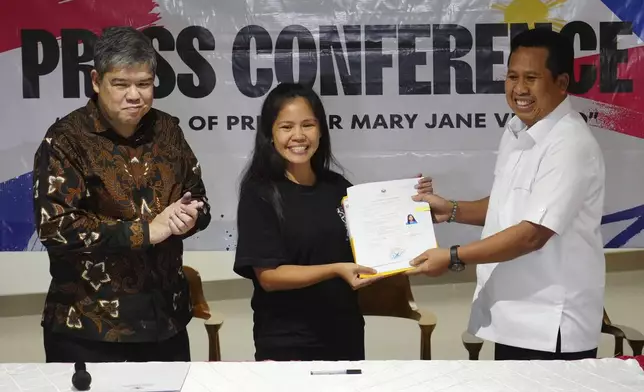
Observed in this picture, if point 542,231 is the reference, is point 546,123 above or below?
above

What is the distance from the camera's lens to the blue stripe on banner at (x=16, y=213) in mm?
3811

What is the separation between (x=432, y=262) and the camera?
2936 millimetres

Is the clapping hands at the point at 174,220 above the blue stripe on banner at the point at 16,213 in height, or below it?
above

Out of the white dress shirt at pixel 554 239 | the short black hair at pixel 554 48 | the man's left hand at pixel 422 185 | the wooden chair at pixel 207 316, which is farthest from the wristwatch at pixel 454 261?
the wooden chair at pixel 207 316

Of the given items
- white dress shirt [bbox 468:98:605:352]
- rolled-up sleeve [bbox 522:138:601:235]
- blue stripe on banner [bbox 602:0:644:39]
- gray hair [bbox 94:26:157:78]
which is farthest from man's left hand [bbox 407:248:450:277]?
blue stripe on banner [bbox 602:0:644:39]

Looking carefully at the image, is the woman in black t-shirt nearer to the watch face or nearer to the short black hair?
the watch face

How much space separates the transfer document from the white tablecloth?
23.9 inches

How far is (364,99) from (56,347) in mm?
1816

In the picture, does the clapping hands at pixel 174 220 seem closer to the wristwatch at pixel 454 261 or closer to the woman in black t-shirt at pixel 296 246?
the woman in black t-shirt at pixel 296 246

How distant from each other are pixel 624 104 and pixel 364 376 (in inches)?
87.3

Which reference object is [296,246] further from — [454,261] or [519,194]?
[519,194]

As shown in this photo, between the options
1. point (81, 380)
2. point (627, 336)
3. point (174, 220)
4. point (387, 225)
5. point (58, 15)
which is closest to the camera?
point (81, 380)

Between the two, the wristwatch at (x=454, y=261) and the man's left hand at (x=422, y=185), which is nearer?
the wristwatch at (x=454, y=261)

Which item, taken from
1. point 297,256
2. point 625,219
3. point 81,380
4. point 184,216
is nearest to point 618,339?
point 625,219
